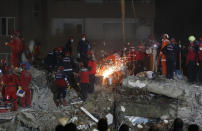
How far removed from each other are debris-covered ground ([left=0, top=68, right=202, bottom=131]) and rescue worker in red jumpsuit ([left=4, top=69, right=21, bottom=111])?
518 mm

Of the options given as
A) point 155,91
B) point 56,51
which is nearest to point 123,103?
point 155,91

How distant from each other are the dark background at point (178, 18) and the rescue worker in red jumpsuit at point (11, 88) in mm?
14864

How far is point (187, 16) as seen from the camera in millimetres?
25188

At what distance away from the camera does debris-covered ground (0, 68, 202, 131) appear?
11.6 m

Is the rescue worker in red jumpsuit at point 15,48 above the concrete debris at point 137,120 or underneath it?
above

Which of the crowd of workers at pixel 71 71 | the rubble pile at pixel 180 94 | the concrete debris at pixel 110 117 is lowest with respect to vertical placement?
the concrete debris at pixel 110 117

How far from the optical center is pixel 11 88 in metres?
12.1

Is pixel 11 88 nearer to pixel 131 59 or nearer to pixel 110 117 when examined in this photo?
pixel 110 117

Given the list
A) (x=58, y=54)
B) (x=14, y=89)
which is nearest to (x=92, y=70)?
(x=58, y=54)

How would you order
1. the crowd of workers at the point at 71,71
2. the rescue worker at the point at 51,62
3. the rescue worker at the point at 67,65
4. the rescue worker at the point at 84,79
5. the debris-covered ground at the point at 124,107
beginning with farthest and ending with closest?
1. the rescue worker at the point at 51,62
2. the rescue worker at the point at 67,65
3. the rescue worker at the point at 84,79
4. the crowd of workers at the point at 71,71
5. the debris-covered ground at the point at 124,107

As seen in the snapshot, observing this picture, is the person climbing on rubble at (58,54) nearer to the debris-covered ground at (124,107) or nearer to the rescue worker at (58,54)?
the rescue worker at (58,54)

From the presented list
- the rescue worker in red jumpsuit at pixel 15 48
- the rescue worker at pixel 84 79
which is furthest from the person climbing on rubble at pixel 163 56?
the rescue worker in red jumpsuit at pixel 15 48

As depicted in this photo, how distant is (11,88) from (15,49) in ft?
11.0

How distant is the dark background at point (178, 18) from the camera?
80.1 feet
